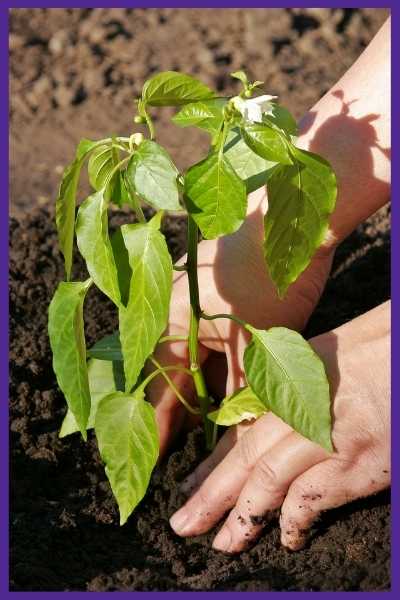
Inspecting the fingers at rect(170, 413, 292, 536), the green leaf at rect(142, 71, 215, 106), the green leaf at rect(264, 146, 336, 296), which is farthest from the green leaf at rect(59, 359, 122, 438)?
the green leaf at rect(142, 71, 215, 106)

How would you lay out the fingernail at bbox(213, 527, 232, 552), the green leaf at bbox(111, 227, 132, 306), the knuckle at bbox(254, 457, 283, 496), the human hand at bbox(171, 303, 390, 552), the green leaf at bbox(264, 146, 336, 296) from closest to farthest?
the green leaf at bbox(264, 146, 336, 296) < the green leaf at bbox(111, 227, 132, 306) < the human hand at bbox(171, 303, 390, 552) < the knuckle at bbox(254, 457, 283, 496) < the fingernail at bbox(213, 527, 232, 552)

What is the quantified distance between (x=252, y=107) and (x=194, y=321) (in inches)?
20.7

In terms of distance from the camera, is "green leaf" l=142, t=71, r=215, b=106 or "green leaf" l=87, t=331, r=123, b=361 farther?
"green leaf" l=87, t=331, r=123, b=361

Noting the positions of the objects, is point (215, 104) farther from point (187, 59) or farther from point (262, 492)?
point (187, 59)

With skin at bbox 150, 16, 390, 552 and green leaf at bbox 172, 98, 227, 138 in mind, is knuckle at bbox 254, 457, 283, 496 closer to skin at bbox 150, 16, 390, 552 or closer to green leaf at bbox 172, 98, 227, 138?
skin at bbox 150, 16, 390, 552

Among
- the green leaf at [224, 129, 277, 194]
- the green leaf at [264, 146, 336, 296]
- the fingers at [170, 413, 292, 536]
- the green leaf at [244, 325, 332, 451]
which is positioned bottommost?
the fingers at [170, 413, 292, 536]

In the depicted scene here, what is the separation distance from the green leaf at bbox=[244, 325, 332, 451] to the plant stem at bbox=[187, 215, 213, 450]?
17 cm

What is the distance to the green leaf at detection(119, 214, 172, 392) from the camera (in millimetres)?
1664

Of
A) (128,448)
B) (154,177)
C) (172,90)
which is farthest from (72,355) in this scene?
(172,90)

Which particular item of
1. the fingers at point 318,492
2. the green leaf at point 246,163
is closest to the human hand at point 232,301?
the fingers at point 318,492

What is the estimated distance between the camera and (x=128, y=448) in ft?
6.10

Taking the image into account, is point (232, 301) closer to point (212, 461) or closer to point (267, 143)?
point (212, 461)

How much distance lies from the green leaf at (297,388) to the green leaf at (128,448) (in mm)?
233

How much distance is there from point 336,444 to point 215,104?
2.40ft
